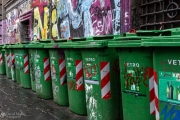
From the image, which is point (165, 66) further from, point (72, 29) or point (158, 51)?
point (72, 29)

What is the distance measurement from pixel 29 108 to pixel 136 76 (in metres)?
3.08

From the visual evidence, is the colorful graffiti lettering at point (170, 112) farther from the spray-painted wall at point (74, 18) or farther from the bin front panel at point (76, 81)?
the spray-painted wall at point (74, 18)

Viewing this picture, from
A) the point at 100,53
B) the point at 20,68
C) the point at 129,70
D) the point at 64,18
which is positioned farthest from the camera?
the point at 64,18

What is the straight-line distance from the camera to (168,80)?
9.04 feet

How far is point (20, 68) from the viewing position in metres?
8.13

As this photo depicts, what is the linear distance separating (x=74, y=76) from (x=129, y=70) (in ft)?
5.63

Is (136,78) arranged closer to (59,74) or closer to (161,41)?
(161,41)

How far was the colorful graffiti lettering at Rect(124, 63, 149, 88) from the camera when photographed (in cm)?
326

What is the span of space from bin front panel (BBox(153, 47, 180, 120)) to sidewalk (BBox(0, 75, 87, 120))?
219 cm

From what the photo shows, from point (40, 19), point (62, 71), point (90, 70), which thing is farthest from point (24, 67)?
point (40, 19)

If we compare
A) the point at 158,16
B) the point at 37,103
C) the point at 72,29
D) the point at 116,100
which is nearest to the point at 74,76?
the point at 116,100

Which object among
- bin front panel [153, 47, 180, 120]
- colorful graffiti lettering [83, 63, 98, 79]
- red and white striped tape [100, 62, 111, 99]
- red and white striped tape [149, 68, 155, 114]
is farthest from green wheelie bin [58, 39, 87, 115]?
bin front panel [153, 47, 180, 120]

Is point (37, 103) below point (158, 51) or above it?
below

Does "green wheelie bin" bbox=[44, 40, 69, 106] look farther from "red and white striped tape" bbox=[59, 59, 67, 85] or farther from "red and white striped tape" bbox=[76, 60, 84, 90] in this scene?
"red and white striped tape" bbox=[76, 60, 84, 90]
